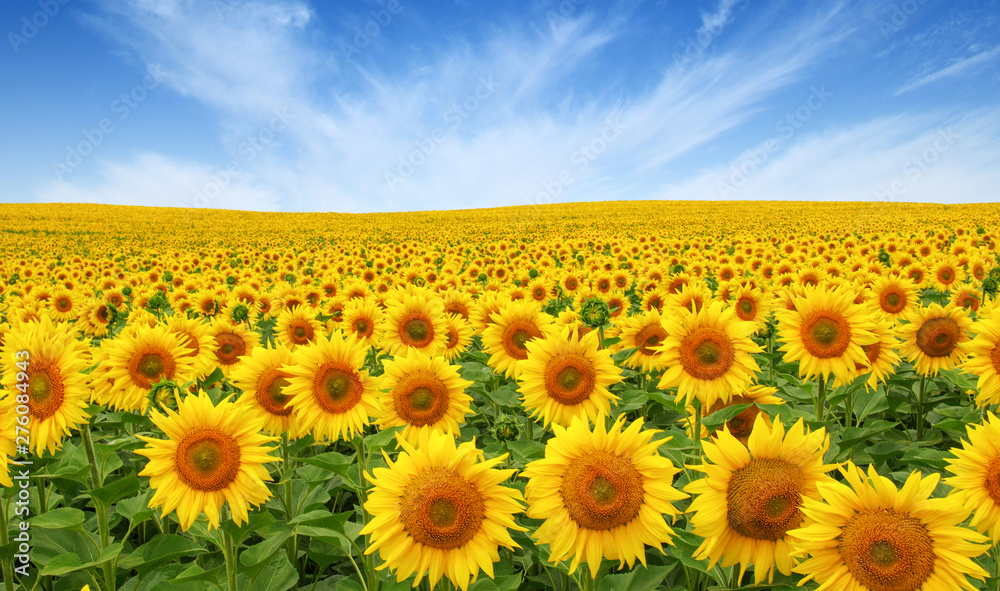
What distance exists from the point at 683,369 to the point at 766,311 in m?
3.15

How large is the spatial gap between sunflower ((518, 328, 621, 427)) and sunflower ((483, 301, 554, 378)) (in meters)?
1.16

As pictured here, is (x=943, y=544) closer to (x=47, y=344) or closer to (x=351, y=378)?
(x=351, y=378)

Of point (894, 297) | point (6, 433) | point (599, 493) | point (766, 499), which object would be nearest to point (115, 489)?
point (6, 433)

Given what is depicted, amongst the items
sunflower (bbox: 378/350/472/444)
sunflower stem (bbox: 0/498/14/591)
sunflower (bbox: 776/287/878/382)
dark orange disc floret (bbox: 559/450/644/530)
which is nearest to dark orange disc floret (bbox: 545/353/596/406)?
sunflower (bbox: 378/350/472/444)

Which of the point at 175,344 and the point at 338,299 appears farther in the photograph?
the point at 338,299

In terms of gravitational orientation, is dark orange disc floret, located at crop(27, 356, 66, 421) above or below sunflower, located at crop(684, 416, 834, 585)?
above

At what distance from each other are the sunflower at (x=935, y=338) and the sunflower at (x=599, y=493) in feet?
10.9

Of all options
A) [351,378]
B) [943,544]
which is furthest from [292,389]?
[943,544]

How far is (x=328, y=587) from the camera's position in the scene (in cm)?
340

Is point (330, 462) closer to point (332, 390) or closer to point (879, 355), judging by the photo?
point (332, 390)

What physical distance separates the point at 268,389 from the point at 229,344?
199 centimetres

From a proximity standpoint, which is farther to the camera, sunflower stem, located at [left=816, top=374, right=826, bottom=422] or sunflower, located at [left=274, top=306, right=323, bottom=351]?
sunflower, located at [left=274, top=306, right=323, bottom=351]

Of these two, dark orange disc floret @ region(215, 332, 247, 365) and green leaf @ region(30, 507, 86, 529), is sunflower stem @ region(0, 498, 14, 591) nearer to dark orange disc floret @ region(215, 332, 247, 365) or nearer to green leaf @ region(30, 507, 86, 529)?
green leaf @ region(30, 507, 86, 529)

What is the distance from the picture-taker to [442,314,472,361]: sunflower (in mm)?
5559
